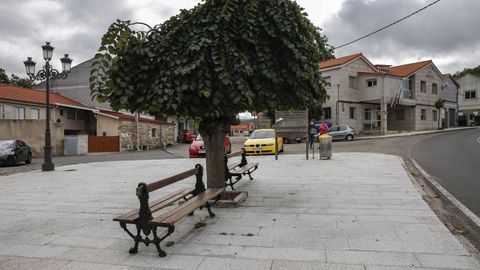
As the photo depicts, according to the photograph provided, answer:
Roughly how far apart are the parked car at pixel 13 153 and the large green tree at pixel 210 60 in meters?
13.9

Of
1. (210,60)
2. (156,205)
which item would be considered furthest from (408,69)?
(156,205)

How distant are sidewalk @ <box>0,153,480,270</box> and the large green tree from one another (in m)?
1.87

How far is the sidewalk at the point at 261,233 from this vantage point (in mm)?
3996

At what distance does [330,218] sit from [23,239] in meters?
4.37

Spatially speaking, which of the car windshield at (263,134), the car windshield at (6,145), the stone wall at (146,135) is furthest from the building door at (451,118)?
the car windshield at (6,145)

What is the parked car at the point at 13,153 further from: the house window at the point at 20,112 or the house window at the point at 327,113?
the house window at the point at 327,113

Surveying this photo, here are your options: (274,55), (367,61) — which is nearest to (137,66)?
(274,55)

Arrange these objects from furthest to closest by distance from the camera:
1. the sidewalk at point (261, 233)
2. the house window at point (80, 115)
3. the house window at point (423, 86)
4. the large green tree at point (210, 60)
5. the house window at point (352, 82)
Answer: the house window at point (423, 86), the house window at point (352, 82), the house window at point (80, 115), the large green tree at point (210, 60), the sidewalk at point (261, 233)

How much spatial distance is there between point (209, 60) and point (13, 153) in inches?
609

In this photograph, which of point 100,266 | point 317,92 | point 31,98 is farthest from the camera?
point 31,98

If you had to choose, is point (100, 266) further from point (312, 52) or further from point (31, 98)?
point (31, 98)

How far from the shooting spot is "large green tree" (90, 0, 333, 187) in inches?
217

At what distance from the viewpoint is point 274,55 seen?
6.11m

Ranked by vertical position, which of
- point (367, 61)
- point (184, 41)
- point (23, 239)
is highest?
point (367, 61)
